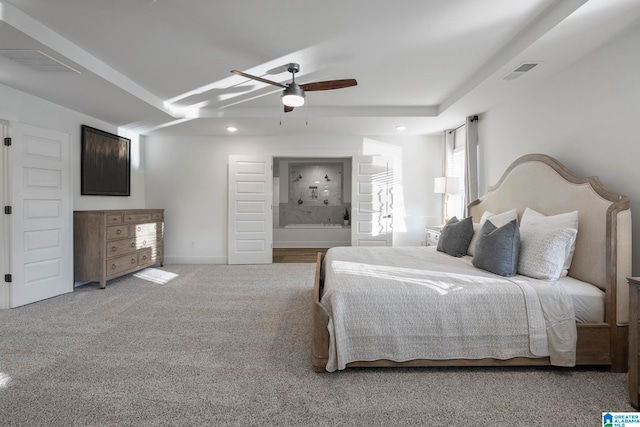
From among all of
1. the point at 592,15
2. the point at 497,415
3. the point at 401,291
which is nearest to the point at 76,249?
the point at 401,291

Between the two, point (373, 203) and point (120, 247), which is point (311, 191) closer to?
point (373, 203)

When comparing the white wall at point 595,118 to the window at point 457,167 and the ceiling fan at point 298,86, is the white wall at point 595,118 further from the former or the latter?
the ceiling fan at point 298,86

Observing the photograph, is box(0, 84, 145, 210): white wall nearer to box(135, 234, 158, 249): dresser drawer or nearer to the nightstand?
box(135, 234, 158, 249): dresser drawer

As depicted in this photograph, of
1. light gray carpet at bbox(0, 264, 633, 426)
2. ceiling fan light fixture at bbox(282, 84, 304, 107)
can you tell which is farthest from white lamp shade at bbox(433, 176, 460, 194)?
light gray carpet at bbox(0, 264, 633, 426)

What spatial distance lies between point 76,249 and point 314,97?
149 inches

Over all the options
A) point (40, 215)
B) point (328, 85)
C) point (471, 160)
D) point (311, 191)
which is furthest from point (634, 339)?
point (311, 191)

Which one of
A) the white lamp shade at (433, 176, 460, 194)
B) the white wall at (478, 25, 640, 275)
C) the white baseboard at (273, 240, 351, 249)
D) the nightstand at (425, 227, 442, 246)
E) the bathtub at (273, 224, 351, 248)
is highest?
the white wall at (478, 25, 640, 275)

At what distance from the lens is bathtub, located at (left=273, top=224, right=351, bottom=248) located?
8211 millimetres

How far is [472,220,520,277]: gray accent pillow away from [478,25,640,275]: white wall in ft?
2.56

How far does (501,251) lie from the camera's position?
2.46 m

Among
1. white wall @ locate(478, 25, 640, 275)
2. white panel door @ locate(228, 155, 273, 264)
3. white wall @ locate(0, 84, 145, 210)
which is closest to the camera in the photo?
white wall @ locate(478, 25, 640, 275)

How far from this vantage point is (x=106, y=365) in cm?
216

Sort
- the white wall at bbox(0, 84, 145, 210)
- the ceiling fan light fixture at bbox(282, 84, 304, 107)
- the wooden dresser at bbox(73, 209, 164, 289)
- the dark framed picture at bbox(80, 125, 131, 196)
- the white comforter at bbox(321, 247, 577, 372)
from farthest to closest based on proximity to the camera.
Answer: the dark framed picture at bbox(80, 125, 131, 196)
the wooden dresser at bbox(73, 209, 164, 289)
the white wall at bbox(0, 84, 145, 210)
the ceiling fan light fixture at bbox(282, 84, 304, 107)
the white comforter at bbox(321, 247, 577, 372)

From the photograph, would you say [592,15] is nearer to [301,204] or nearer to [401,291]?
[401,291]
